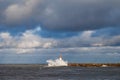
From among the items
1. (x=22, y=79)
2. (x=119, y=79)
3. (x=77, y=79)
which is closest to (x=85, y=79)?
(x=77, y=79)

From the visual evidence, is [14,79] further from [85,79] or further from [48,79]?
[85,79]

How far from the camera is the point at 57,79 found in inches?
4348

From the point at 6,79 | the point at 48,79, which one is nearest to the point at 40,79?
the point at 48,79

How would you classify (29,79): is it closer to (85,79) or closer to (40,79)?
(40,79)

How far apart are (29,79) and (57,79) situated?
25.2ft

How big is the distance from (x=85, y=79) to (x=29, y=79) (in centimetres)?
1549

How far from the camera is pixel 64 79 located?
110 m

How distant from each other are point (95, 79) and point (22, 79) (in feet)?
65.4

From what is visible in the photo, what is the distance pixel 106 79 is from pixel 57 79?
44.0 feet

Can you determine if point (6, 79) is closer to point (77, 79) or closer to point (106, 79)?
point (77, 79)

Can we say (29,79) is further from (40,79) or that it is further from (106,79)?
(106,79)

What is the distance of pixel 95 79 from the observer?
110 meters

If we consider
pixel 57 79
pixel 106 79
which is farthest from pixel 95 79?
pixel 57 79

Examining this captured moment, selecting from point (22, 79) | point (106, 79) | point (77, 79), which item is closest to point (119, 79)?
point (106, 79)
